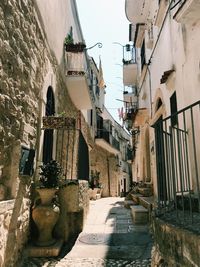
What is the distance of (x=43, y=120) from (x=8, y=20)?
222 cm

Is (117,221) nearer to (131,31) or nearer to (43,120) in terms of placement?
(43,120)

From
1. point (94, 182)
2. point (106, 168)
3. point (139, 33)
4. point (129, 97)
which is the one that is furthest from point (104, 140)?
point (139, 33)

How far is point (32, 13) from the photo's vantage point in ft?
15.9

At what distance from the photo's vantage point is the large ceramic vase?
4.35m

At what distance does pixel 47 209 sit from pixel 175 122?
135 inches

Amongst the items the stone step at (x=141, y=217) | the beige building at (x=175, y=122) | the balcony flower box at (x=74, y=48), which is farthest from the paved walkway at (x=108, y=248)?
the balcony flower box at (x=74, y=48)

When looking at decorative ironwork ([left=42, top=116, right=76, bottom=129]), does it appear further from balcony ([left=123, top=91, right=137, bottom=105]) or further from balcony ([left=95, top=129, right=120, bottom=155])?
balcony ([left=95, top=129, right=120, bottom=155])

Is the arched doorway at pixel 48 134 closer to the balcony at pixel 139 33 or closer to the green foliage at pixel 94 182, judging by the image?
the balcony at pixel 139 33

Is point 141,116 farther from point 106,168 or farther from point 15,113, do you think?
point 106,168

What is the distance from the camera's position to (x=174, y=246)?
253 cm

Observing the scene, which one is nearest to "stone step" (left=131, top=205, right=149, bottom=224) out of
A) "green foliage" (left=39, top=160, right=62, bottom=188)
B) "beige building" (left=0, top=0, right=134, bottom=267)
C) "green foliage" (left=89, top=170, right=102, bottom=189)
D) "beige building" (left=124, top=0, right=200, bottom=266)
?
"beige building" (left=124, top=0, right=200, bottom=266)

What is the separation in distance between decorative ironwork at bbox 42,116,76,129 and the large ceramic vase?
1.40m

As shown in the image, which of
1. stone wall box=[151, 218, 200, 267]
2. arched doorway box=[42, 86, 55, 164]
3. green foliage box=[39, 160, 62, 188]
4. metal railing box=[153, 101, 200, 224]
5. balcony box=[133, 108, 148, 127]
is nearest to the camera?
stone wall box=[151, 218, 200, 267]

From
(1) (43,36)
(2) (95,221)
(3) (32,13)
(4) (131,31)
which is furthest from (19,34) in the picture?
(4) (131,31)
